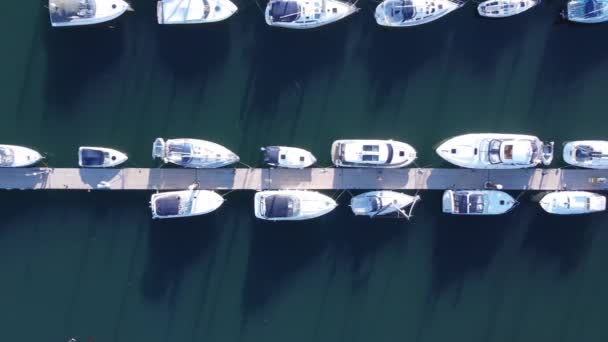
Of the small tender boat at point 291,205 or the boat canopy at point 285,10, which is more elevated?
the boat canopy at point 285,10

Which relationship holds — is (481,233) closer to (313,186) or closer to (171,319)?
(313,186)

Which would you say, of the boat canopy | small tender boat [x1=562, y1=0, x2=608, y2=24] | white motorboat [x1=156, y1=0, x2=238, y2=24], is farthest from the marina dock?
small tender boat [x1=562, y1=0, x2=608, y2=24]

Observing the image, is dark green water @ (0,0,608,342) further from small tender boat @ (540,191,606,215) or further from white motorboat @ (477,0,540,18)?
small tender boat @ (540,191,606,215)

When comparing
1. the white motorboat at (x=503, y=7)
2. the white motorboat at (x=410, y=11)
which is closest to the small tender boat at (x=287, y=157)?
the white motorboat at (x=410, y=11)

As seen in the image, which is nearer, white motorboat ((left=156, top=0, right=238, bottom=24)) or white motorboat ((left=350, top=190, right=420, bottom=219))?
white motorboat ((left=156, top=0, right=238, bottom=24))

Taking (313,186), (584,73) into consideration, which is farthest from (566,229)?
(313,186)

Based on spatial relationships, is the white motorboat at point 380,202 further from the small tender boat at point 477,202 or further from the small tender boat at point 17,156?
the small tender boat at point 17,156
